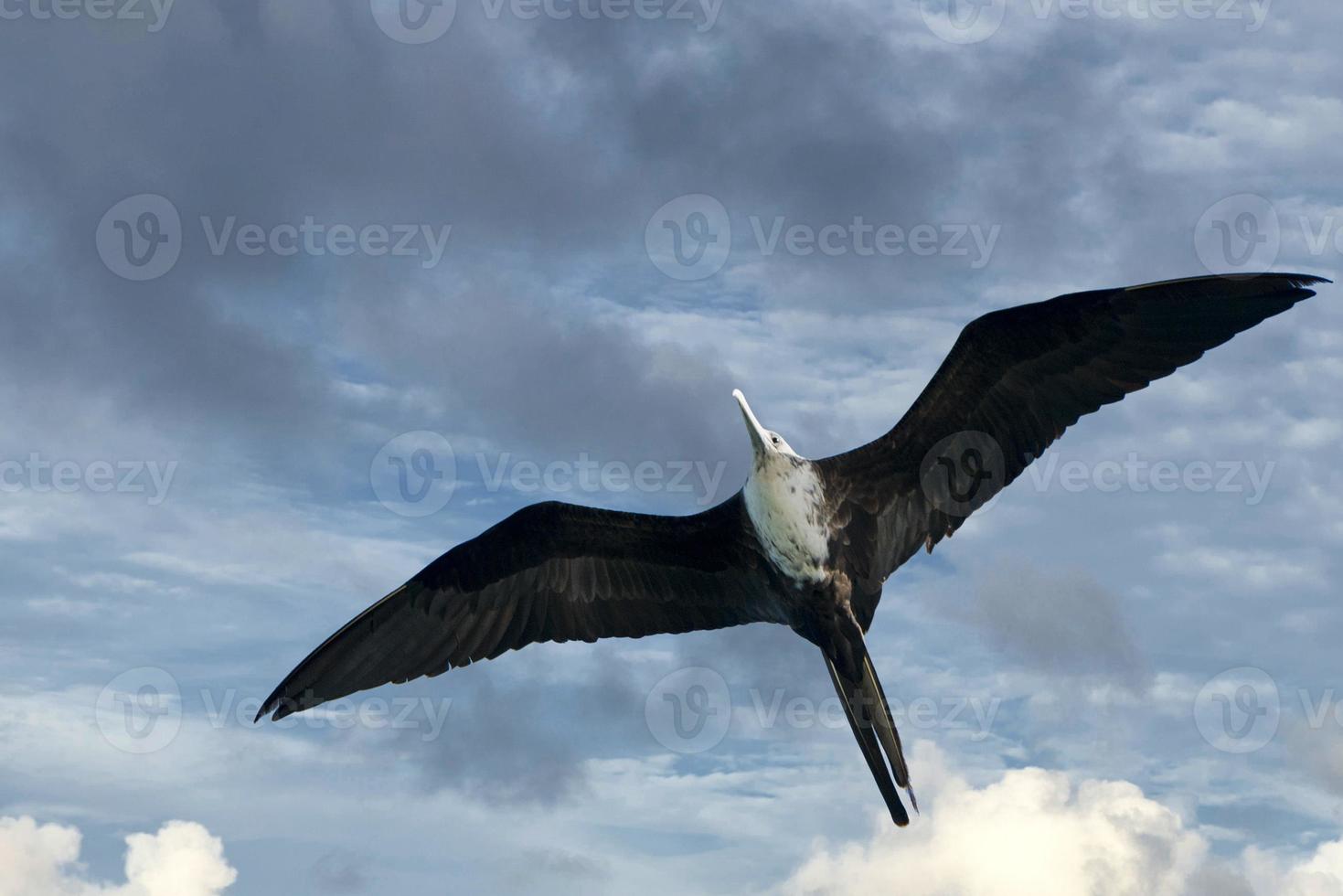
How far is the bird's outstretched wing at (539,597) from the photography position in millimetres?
11492

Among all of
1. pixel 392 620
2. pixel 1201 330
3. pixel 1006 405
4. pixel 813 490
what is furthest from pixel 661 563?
pixel 1201 330

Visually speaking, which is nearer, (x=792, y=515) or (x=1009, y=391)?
(x=792, y=515)

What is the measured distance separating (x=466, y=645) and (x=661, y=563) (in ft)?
6.07

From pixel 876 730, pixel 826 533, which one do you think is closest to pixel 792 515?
pixel 826 533

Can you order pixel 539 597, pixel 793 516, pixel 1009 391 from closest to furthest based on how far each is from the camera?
pixel 793 516 → pixel 1009 391 → pixel 539 597

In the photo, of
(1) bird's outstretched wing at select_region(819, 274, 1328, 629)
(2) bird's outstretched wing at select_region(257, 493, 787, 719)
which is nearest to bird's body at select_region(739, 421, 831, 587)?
(1) bird's outstretched wing at select_region(819, 274, 1328, 629)

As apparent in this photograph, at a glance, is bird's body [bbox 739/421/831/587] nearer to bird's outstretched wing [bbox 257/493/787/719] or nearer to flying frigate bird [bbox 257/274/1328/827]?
flying frigate bird [bbox 257/274/1328/827]

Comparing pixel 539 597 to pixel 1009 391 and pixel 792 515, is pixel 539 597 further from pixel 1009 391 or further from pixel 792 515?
pixel 1009 391

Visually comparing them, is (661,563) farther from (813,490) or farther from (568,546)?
(813,490)

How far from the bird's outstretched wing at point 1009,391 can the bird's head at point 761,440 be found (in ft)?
1.39

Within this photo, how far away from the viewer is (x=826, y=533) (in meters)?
10.7

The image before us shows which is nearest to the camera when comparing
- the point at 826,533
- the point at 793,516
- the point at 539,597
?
the point at 793,516

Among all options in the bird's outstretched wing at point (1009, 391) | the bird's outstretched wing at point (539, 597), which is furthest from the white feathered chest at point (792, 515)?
the bird's outstretched wing at point (539, 597)

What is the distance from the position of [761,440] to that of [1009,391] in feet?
6.92
